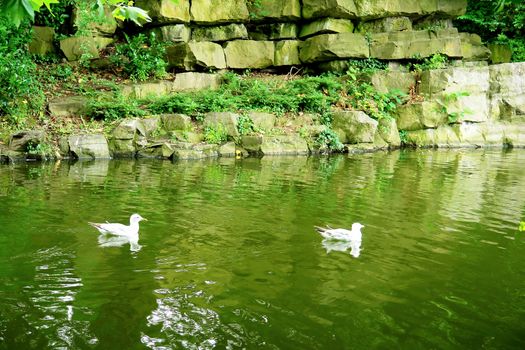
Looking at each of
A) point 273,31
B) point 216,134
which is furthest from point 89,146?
point 273,31

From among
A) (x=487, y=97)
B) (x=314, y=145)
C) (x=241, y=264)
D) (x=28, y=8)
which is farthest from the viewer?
(x=487, y=97)

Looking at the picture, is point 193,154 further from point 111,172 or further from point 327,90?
point 327,90

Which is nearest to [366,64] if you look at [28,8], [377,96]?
[377,96]

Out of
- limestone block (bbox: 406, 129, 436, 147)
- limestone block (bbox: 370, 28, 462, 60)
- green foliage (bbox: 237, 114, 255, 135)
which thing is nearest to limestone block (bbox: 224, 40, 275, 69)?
limestone block (bbox: 370, 28, 462, 60)

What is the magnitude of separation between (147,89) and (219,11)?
5.77 meters

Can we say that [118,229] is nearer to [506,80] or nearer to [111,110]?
[111,110]

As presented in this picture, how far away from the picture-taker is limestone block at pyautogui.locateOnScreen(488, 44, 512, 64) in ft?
88.4

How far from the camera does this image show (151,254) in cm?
702

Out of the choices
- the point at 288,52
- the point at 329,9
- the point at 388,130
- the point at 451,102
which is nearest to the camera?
the point at 388,130

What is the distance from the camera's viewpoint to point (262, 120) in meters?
19.9

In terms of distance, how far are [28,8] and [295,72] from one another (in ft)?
77.4

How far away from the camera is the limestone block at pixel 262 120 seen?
19.8 meters

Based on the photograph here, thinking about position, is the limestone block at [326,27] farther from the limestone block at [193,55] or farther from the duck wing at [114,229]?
the duck wing at [114,229]

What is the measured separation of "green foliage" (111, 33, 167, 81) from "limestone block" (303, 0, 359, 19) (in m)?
6.74
